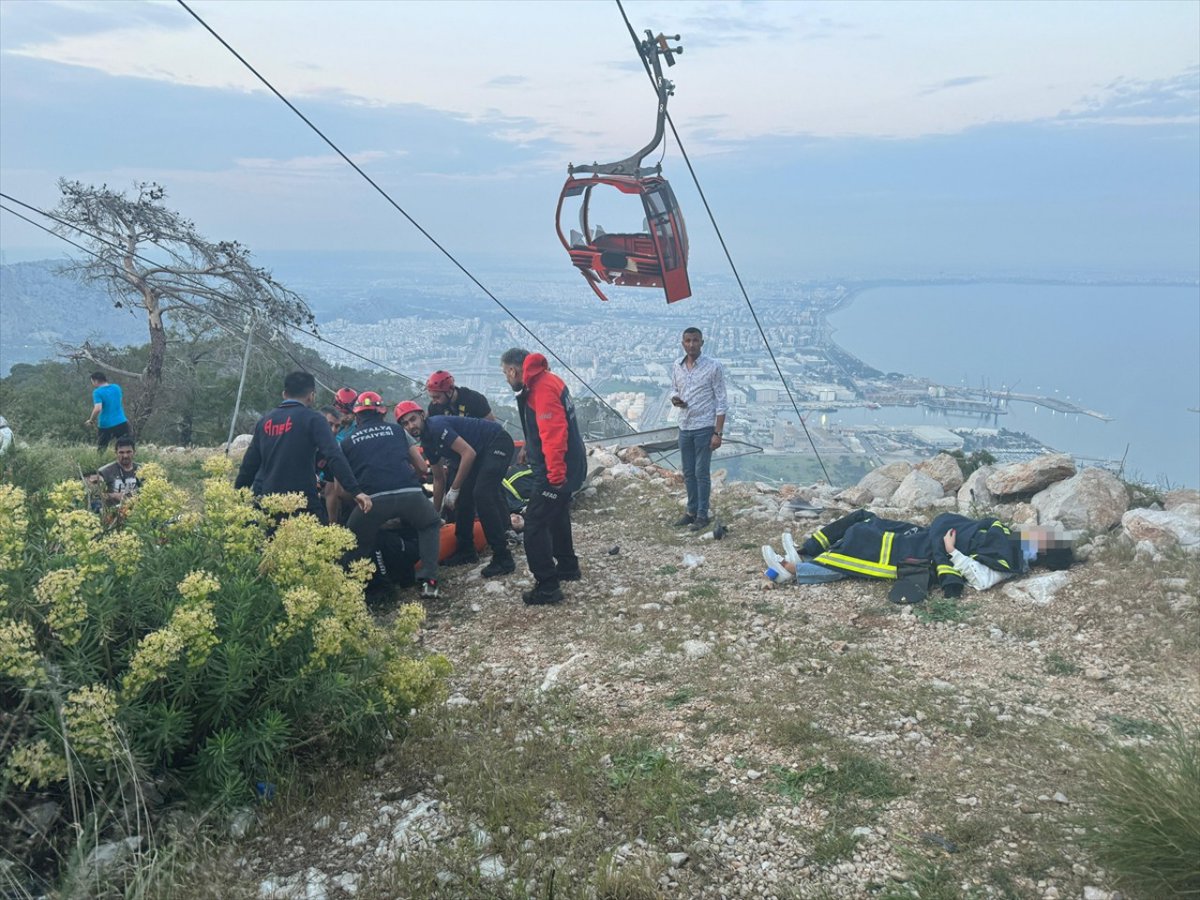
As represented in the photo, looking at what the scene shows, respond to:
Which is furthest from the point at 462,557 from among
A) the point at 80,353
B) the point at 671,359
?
the point at 80,353

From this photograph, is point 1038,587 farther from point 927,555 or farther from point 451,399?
point 451,399

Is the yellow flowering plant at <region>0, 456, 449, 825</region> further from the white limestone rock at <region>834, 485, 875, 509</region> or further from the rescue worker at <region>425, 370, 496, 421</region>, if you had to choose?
the white limestone rock at <region>834, 485, 875, 509</region>

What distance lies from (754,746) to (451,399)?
441cm

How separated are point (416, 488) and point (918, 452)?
11.6 m

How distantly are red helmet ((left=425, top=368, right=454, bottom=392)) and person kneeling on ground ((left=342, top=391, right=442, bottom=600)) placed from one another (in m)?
1.05

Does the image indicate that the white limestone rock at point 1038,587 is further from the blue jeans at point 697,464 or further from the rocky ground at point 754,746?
the blue jeans at point 697,464

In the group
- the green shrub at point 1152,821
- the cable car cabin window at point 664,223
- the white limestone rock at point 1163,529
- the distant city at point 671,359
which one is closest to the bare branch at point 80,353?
the distant city at point 671,359

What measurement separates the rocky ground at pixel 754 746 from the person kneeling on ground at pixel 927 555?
0.44 feet

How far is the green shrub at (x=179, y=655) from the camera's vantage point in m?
2.73

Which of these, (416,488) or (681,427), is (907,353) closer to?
(681,427)

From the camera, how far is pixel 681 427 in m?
7.74

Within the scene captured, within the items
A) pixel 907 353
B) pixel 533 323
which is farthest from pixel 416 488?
pixel 907 353

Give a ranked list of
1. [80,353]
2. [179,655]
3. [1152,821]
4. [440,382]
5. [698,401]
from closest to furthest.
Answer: [1152,821]
[179,655]
[440,382]
[698,401]
[80,353]

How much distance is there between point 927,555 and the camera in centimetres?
608
